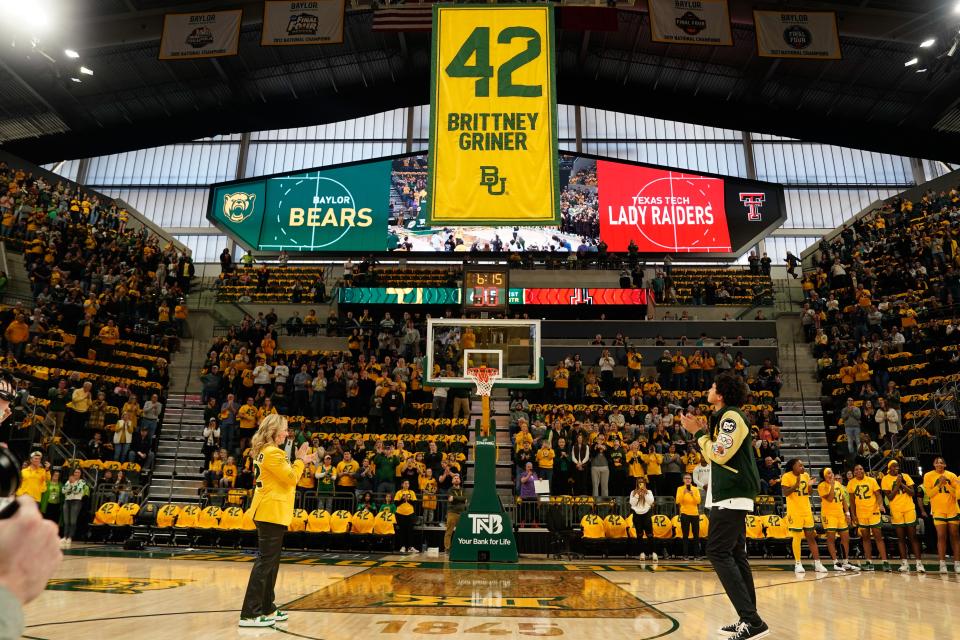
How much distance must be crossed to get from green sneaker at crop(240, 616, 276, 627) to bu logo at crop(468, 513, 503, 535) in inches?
254

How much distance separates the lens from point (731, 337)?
24.8 m

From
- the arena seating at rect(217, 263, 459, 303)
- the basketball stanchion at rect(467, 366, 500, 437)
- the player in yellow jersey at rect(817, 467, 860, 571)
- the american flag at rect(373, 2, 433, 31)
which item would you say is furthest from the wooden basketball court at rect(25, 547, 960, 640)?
the arena seating at rect(217, 263, 459, 303)

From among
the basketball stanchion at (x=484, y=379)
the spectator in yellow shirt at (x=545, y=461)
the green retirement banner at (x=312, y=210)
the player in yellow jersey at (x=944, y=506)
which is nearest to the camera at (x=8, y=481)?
the basketball stanchion at (x=484, y=379)

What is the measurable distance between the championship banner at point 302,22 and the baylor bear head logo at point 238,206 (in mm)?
11172

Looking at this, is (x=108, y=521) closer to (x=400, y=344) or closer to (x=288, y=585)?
(x=288, y=585)

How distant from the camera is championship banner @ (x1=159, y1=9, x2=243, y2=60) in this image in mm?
19609

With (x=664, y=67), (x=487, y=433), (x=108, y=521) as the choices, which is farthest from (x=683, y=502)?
A: (x=664, y=67)

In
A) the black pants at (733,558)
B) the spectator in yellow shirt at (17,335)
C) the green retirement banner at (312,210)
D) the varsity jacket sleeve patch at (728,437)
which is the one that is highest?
the green retirement banner at (312,210)

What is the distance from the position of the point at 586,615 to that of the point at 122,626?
149 inches

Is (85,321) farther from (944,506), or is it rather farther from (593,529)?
(944,506)

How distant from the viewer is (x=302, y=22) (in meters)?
19.4

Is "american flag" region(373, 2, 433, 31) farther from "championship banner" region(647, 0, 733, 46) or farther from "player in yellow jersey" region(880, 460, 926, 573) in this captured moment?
"player in yellow jersey" region(880, 460, 926, 573)

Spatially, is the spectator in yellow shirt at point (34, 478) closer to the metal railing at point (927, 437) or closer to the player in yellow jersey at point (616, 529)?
the player in yellow jersey at point (616, 529)

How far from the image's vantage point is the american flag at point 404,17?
17078 mm
